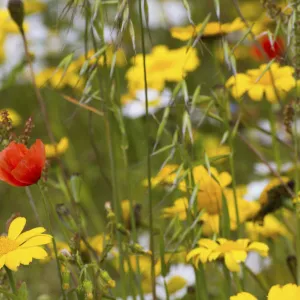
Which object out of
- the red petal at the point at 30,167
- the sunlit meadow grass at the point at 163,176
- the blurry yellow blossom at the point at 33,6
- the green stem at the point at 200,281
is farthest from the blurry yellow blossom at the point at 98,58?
the blurry yellow blossom at the point at 33,6

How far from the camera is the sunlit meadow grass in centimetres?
67

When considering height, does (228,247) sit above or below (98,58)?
below

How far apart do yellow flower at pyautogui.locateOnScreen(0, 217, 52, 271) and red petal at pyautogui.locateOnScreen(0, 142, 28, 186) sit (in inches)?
2.0

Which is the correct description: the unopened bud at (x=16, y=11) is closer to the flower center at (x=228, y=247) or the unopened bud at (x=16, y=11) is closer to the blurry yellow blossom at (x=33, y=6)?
the flower center at (x=228, y=247)

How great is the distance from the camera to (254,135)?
1.74 m

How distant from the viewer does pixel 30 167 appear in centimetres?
62

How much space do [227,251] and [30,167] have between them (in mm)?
209

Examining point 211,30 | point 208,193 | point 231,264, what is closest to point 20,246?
point 231,264

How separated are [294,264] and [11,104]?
5.11 feet

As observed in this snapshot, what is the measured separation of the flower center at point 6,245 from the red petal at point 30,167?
0.19 feet

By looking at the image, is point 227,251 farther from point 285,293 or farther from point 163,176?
point 163,176

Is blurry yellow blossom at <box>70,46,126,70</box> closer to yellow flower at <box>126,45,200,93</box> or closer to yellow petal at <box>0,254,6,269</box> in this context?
yellow flower at <box>126,45,200,93</box>

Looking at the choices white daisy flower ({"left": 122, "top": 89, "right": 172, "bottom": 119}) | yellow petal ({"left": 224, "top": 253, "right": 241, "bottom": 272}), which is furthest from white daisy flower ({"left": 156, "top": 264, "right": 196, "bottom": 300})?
white daisy flower ({"left": 122, "top": 89, "right": 172, "bottom": 119})

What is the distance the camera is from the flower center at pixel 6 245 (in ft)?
2.07
